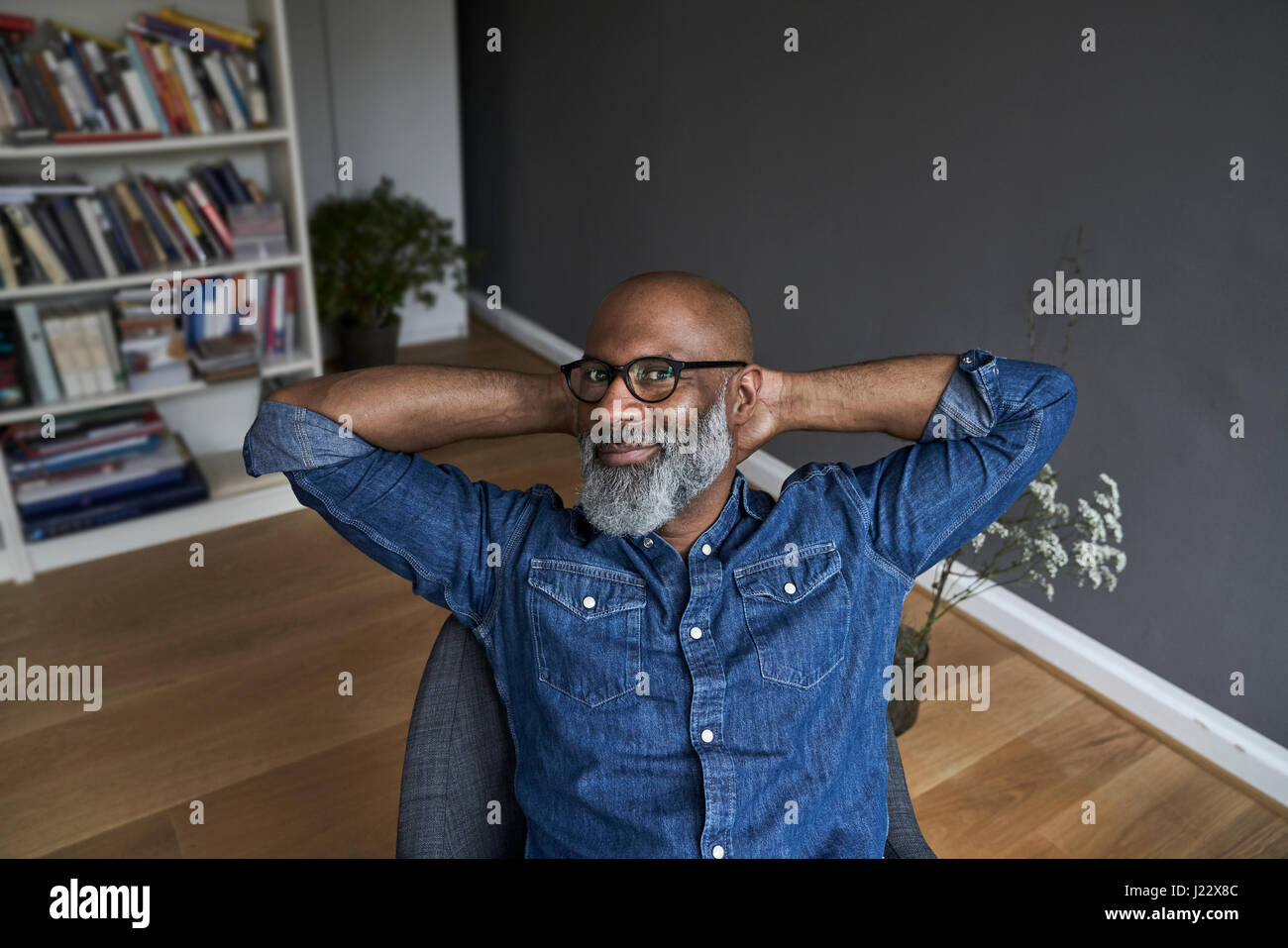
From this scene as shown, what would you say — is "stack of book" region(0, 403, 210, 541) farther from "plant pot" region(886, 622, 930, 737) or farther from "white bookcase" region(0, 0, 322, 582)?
"plant pot" region(886, 622, 930, 737)

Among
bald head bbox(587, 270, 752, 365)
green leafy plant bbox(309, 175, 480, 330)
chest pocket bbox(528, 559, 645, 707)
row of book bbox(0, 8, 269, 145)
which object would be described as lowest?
chest pocket bbox(528, 559, 645, 707)

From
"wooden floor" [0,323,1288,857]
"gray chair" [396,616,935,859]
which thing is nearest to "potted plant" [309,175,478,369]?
"wooden floor" [0,323,1288,857]

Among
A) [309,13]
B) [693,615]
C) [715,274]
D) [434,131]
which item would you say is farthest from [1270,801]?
[309,13]

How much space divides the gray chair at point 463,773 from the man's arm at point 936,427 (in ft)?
1.02

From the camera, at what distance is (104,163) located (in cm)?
302

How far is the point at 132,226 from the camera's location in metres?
2.96

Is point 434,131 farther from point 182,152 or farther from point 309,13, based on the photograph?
point 182,152

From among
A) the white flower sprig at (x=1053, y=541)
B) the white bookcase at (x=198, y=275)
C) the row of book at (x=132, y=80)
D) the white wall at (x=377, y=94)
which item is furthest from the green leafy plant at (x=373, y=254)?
the white flower sprig at (x=1053, y=541)

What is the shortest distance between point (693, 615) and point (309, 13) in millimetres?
3597

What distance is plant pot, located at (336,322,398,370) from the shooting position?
13.3 feet

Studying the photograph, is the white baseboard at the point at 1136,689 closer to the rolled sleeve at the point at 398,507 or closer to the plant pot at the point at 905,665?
the plant pot at the point at 905,665

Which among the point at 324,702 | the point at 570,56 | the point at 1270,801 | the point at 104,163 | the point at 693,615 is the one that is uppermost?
the point at 570,56
